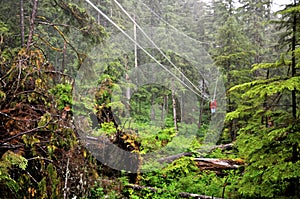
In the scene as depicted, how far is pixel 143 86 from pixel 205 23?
1449 cm

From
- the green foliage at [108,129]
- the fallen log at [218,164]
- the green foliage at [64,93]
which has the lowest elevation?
the fallen log at [218,164]

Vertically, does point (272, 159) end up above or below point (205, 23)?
below

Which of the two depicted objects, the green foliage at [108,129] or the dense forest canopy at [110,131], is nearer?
the dense forest canopy at [110,131]

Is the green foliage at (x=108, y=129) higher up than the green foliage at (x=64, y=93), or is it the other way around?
the green foliage at (x=64, y=93)

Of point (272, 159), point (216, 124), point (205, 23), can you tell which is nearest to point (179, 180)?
point (272, 159)

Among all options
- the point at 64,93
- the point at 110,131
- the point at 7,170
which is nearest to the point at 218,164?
the point at 110,131

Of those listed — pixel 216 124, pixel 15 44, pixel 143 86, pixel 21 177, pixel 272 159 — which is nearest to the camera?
pixel 21 177

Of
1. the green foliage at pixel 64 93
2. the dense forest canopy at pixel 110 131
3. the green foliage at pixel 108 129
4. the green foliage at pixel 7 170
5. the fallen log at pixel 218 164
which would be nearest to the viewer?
the green foliage at pixel 7 170

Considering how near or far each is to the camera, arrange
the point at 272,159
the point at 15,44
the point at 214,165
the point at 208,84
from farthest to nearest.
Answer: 1. the point at 208,84
2. the point at 15,44
3. the point at 214,165
4. the point at 272,159

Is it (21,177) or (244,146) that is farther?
(244,146)

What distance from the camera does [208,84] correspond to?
23.2 m

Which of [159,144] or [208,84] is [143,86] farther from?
[159,144]

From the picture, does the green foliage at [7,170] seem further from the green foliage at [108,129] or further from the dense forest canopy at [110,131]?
the green foliage at [108,129]

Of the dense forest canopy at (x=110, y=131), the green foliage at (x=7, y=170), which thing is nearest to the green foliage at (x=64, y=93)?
the dense forest canopy at (x=110, y=131)
